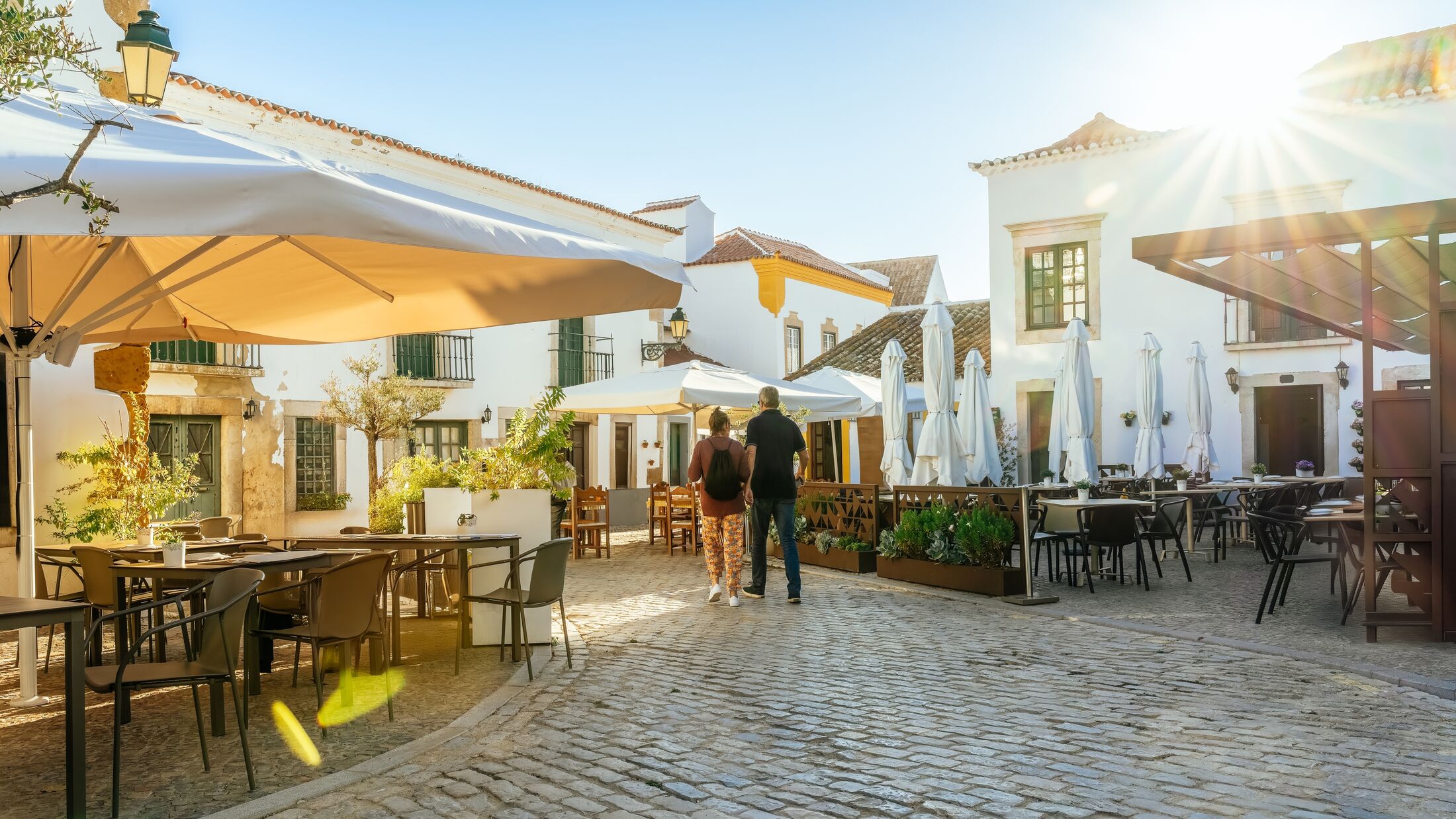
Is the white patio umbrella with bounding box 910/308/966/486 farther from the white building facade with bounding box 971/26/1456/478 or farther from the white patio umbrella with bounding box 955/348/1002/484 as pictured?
the white building facade with bounding box 971/26/1456/478

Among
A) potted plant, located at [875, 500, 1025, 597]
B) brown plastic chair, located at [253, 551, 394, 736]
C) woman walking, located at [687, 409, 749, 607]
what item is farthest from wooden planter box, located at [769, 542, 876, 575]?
brown plastic chair, located at [253, 551, 394, 736]

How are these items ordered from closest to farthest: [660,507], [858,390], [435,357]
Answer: [660,507], [858,390], [435,357]

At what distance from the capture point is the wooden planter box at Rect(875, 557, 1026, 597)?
31.0ft

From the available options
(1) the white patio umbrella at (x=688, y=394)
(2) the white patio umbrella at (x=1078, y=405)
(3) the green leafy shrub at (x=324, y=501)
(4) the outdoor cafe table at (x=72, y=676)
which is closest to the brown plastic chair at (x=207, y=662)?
(4) the outdoor cafe table at (x=72, y=676)

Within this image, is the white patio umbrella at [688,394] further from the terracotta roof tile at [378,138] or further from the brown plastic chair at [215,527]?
the terracotta roof tile at [378,138]

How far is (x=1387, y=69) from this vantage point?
16.8 m

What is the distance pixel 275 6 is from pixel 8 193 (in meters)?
4.67

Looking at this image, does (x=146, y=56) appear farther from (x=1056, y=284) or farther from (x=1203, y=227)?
(x=1203, y=227)

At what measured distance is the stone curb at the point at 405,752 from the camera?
157 inches

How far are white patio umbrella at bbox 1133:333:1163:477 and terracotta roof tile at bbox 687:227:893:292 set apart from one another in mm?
14098

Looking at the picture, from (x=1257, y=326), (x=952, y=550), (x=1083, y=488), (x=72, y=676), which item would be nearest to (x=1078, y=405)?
(x=1083, y=488)

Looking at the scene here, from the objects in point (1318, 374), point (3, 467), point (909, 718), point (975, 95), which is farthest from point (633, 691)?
point (1318, 374)

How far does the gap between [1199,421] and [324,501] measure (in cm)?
1302

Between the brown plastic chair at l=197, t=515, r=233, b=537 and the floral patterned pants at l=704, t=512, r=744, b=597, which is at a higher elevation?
the brown plastic chair at l=197, t=515, r=233, b=537
